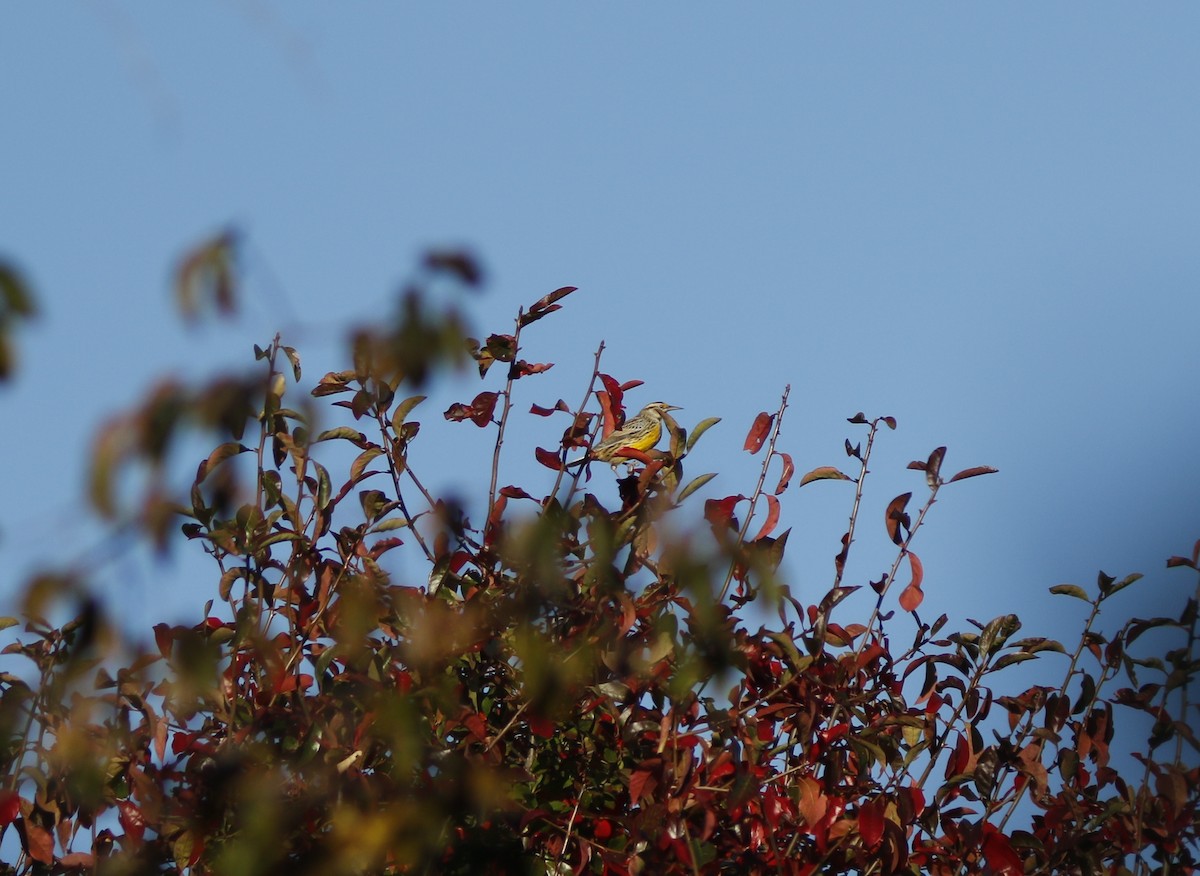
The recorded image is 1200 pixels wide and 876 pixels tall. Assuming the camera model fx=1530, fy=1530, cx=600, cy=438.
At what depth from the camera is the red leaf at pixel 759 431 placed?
4.25m

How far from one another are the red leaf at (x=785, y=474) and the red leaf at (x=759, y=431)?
0.09 metres

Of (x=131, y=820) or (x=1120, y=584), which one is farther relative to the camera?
(x=1120, y=584)

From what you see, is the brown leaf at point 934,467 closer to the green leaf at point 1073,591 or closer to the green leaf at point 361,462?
the green leaf at point 1073,591

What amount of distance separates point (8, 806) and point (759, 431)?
2.14 meters

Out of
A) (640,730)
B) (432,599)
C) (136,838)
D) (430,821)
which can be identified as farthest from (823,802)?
(136,838)

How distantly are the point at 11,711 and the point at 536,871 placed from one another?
1.41 metres

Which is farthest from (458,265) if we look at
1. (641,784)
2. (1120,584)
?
(1120,584)

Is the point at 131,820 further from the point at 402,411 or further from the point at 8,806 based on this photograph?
the point at 402,411

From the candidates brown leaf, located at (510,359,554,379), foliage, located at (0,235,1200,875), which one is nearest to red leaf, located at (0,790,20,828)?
foliage, located at (0,235,1200,875)

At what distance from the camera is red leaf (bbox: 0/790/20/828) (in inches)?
140

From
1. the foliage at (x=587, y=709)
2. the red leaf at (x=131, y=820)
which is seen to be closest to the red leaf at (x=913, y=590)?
the foliage at (x=587, y=709)

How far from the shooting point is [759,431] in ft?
14.0

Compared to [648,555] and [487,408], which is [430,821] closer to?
[648,555]

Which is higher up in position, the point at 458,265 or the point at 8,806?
the point at 458,265
